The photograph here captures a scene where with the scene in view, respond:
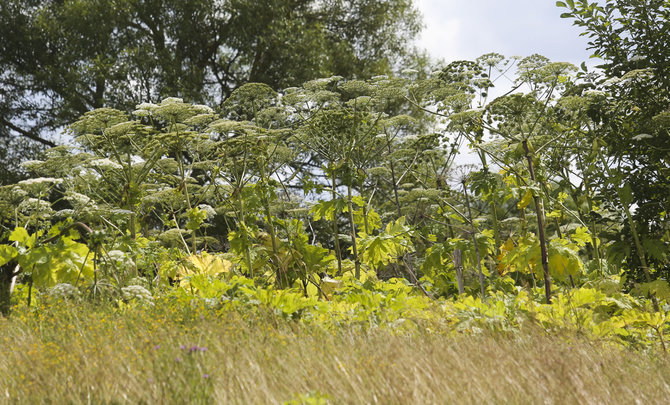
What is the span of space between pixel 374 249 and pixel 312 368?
2701 mm

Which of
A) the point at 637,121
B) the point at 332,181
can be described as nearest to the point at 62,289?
the point at 332,181

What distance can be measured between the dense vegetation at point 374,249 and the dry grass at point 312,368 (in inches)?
0.9

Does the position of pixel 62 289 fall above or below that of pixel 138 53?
below

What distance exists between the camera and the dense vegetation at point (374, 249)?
3.47 m

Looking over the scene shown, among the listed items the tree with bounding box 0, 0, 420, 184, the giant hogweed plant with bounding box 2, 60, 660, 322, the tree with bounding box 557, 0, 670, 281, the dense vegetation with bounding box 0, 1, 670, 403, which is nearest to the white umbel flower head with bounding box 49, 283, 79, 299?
the dense vegetation with bounding box 0, 1, 670, 403

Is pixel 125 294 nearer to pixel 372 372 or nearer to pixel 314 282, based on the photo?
pixel 314 282

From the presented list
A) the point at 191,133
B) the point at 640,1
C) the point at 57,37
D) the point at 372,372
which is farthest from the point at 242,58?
the point at 372,372

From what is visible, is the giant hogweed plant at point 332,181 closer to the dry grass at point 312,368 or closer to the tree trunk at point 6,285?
the tree trunk at point 6,285

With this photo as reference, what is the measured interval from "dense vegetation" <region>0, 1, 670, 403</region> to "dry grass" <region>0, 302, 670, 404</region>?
0.02 m

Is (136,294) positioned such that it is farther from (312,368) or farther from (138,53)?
(138,53)

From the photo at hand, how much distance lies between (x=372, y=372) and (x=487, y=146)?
3.18m

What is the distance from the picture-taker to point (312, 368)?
296cm

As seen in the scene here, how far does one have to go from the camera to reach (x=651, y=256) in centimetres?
507

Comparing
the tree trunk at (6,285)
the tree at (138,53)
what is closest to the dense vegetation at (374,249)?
the tree trunk at (6,285)
